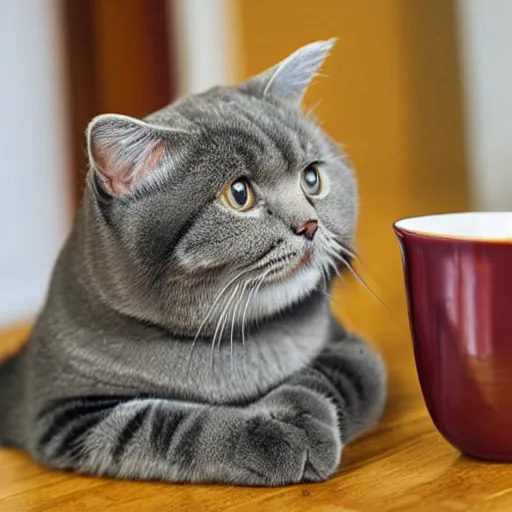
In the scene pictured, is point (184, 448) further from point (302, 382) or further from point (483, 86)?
point (483, 86)

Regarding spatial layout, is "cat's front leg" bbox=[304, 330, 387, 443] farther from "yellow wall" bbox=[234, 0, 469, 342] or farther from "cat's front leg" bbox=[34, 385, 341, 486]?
"yellow wall" bbox=[234, 0, 469, 342]

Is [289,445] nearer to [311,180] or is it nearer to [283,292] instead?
[283,292]

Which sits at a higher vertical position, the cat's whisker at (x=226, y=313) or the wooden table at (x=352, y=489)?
the cat's whisker at (x=226, y=313)

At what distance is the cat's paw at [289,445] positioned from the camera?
82cm

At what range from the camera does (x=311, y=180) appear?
922 mm

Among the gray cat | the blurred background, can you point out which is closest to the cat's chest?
the gray cat

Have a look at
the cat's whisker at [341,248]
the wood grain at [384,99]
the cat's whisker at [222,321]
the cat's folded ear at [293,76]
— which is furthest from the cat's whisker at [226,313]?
the wood grain at [384,99]

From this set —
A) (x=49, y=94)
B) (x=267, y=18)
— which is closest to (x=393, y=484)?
(x=267, y=18)

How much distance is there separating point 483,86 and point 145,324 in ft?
4.03

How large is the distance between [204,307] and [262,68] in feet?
4.00

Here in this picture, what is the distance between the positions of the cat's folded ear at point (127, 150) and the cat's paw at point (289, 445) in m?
0.23

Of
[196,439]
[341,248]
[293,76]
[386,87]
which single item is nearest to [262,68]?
[386,87]

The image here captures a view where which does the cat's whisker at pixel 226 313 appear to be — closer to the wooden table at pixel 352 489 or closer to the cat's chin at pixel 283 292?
the cat's chin at pixel 283 292

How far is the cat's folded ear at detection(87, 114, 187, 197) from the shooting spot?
822 mm
